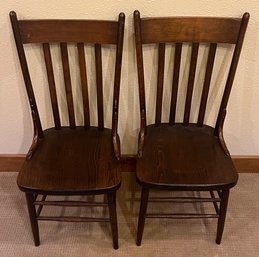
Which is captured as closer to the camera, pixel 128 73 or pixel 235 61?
pixel 235 61

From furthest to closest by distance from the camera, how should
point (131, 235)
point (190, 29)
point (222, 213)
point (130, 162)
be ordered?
point (130, 162) < point (131, 235) < point (222, 213) < point (190, 29)

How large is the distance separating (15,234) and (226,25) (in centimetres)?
132

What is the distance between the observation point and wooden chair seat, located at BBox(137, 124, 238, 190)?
1346 millimetres

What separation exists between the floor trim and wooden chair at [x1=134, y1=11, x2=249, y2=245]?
394 millimetres

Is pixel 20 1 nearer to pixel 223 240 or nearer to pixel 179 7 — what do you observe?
pixel 179 7

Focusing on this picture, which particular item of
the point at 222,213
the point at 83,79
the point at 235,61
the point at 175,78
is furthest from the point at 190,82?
the point at 222,213

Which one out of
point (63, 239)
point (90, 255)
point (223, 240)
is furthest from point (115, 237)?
point (223, 240)

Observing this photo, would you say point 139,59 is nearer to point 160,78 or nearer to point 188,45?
point 160,78

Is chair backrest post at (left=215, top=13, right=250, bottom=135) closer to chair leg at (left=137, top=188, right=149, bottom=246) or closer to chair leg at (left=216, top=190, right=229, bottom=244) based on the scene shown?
chair leg at (left=216, top=190, right=229, bottom=244)

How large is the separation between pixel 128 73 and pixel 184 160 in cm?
47

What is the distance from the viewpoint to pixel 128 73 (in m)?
1.58

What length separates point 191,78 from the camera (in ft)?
4.91

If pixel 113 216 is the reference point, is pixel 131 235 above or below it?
below

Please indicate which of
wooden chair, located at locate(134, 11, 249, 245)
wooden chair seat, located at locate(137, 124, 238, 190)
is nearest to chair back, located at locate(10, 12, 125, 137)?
wooden chair, located at locate(134, 11, 249, 245)
